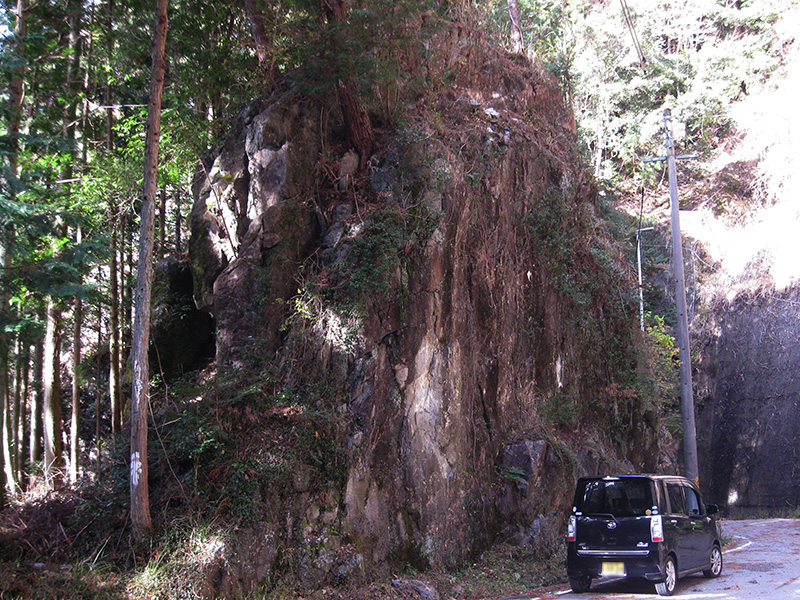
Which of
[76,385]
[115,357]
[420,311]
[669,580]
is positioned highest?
[420,311]

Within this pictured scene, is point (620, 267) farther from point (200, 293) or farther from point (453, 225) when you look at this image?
point (200, 293)

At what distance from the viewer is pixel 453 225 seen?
13492 millimetres

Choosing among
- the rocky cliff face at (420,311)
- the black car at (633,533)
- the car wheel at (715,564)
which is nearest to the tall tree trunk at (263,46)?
the rocky cliff face at (420,311)

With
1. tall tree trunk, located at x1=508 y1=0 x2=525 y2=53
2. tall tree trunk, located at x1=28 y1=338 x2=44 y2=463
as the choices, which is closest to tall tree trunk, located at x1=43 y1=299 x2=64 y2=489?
tall tree trunk, located at x1=28 y1=338 x2=44 y2=463

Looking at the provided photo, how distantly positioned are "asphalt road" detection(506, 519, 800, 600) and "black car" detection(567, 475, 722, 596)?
313 millimetres

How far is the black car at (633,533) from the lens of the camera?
370 inches

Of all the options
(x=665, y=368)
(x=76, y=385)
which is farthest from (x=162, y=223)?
(x=665, y=368)

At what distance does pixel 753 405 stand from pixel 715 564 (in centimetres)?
1921

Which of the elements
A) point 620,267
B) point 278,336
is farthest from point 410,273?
point 620,267

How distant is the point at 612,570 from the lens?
31.3 ft

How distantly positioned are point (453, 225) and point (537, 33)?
2107 cm

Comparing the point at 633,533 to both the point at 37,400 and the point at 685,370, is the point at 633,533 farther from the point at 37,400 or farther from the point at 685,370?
the point at 37,400

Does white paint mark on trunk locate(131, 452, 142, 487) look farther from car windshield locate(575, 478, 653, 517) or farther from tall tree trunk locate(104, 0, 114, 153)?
tall tree trunk locate(104, 0, 114, 153)

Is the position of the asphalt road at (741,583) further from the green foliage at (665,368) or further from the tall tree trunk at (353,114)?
the tall tree trunk at (353,114)
